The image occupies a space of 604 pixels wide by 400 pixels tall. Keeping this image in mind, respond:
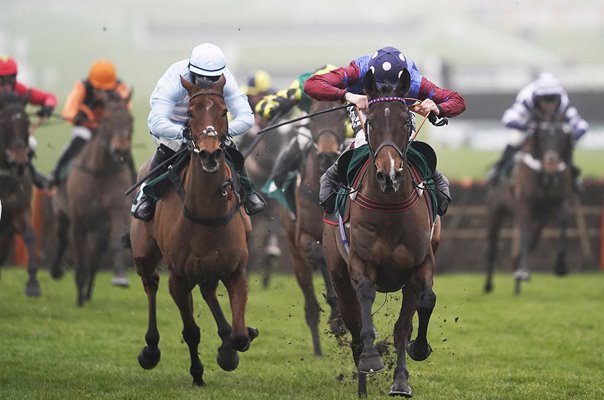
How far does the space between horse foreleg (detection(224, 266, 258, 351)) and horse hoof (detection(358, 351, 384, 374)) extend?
1.08m

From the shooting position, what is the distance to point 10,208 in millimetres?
12672

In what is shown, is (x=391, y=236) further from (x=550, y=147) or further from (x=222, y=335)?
(x=550, y=147)

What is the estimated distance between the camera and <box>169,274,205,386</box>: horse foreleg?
819cm

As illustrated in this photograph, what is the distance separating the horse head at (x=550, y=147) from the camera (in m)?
14.7

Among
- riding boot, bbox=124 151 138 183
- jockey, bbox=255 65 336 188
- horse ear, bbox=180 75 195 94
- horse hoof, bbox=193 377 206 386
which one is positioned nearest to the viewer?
horse ear, bbox=180 75 195 94

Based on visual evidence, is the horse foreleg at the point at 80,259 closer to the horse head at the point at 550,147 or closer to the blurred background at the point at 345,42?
the horse head at the point at 550,147

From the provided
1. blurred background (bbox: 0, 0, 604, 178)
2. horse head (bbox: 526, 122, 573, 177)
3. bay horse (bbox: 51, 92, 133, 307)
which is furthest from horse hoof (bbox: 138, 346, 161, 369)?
blurred background (bbox: 0, 0, 604, 178)

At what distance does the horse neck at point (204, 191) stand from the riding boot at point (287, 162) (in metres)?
2.70

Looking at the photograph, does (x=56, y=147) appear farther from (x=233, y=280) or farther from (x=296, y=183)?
(x=233, y=280)

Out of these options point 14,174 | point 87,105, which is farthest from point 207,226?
point 87,105

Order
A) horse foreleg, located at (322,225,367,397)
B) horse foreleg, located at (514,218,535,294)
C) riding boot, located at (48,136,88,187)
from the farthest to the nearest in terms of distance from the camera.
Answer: horse foreleg, located at (514,218,535,294) → riding boot, located at (48,136,88,187) → horse foreleg, located at (322,225,367,397)

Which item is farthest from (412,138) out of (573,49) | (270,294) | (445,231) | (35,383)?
(573,49)

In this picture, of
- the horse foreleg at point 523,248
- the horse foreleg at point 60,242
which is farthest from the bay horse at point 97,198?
the horse foreleg at point 523,248

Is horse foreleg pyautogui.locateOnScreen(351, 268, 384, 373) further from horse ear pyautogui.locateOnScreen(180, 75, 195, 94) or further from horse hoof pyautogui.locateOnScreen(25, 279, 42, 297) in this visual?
horse hoof pyautogui.locateOnScreen(25, 279, 42, 297)
